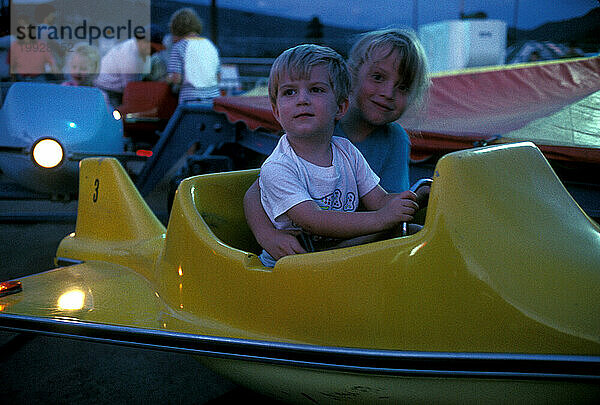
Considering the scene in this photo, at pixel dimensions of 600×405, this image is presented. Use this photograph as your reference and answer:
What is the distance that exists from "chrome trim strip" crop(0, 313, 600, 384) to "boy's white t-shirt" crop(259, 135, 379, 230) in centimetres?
31

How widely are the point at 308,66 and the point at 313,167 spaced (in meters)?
0.24

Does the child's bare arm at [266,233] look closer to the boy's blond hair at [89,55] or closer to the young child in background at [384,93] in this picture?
the young child in background at [384,93]

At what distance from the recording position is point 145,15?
501 centimetres

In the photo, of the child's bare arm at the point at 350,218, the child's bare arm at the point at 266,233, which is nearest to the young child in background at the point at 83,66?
the child's bare arm at the point at 266,233

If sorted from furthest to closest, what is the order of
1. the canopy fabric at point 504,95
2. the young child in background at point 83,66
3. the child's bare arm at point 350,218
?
the young child in background at point 83,66, the canopy fabric at point 504,95, the child's bare arm at point 350,218

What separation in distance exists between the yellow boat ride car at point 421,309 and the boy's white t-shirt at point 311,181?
0.15 m

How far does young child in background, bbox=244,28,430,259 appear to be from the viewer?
154cm

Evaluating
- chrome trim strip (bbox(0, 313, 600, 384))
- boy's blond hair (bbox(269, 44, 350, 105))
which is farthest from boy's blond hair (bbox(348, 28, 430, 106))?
chrome trim strip (bbox(0, 313, 600, 384))

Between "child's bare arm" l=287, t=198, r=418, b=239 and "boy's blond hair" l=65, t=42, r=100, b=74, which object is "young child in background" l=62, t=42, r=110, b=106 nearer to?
"boy's blond hair" l=65, t=42, r=100, b=74

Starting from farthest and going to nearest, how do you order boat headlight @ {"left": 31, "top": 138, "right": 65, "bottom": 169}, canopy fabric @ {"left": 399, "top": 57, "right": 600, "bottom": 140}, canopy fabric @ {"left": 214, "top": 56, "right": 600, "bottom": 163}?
canopy fabric @ {"left": 399, "top": 57, "right": 600, "bottom": 140}
boat headlight @ {"left": 31, "top": 138, "right": 65, "bottom": 169}
canopy fabric @ {"left": 214, "top": 56, "right": 600, "bottom": 163}

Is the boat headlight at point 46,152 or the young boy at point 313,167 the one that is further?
the boat headlight at point 46,152

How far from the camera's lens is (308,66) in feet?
4.02

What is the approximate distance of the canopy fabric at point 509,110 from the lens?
108 inches

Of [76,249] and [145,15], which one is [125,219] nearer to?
[76,249]
